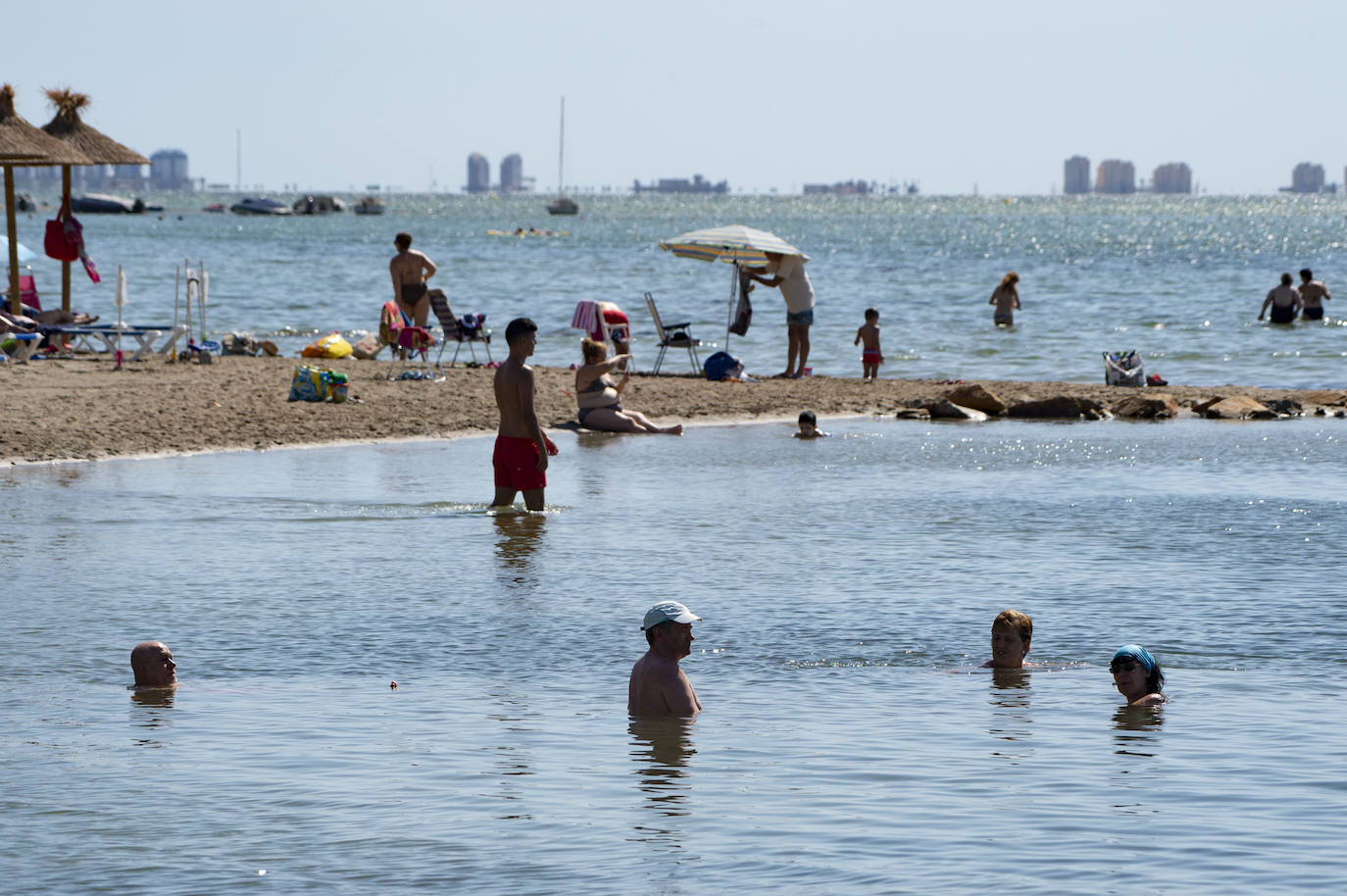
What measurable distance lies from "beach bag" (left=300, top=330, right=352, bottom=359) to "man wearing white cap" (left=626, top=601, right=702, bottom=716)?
1697 centimetres

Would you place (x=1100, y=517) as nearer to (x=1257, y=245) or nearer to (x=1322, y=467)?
(x=1322, y=467)

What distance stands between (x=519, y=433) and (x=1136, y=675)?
558cm

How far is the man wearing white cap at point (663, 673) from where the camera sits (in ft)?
24.0

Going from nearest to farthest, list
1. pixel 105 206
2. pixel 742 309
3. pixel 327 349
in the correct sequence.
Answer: pixel 742 309 < pixel 327 349 < pixel 105 206

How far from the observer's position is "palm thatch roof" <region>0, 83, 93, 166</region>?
A: 2017 centimetres

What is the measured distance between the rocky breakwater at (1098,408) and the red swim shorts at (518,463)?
853 centimetres

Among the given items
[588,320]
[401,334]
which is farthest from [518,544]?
[401,334]

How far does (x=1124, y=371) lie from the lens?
23.2 meters

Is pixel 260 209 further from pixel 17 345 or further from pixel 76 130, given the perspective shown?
pixel 17 345

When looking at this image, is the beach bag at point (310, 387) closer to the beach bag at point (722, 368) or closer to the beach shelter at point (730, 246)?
the beach shelter at point (730, 246)

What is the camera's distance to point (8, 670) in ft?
26.8

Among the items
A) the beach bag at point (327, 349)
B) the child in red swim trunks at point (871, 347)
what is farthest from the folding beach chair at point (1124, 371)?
the beach bag at point (327, 349)

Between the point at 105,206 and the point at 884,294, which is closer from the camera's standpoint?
the point at 884,294

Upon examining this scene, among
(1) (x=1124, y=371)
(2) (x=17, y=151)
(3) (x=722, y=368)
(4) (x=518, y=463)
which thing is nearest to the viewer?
(4) (x=518, y=463)
